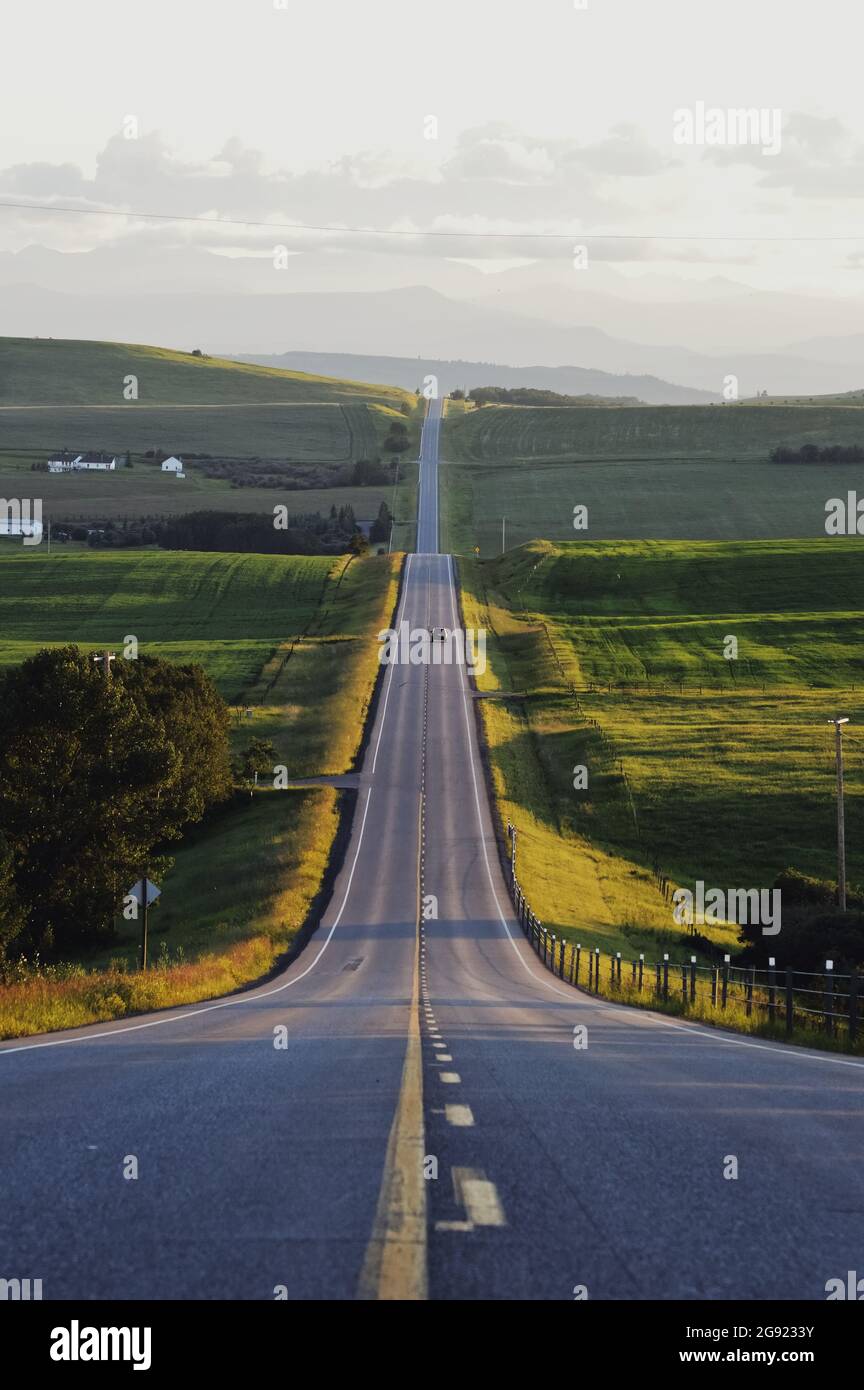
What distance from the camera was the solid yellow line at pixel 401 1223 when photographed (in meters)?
6.12

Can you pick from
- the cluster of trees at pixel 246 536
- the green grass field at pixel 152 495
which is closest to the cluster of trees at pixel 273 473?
the green grass field at pixel 152 495

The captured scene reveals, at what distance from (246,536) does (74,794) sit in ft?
344

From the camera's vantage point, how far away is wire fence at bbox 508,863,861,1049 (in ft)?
68.1

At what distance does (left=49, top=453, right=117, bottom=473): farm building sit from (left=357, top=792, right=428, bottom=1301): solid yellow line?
179 metres

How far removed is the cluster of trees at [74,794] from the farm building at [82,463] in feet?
454

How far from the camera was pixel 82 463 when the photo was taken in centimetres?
19000

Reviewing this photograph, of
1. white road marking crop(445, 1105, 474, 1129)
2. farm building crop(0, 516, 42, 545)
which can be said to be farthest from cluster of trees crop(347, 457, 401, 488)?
white road marking crop(445, 1105, 474, 1129)

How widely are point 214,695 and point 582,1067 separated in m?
57.4

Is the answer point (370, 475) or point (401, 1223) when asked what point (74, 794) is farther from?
point (370, 475)

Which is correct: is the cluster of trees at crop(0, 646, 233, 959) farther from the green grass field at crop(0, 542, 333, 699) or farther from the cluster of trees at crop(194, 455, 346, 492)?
the cluster of trees at crop(194, 455, 346, 492)

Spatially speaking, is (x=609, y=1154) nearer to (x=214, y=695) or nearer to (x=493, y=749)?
(x=214, y=695)

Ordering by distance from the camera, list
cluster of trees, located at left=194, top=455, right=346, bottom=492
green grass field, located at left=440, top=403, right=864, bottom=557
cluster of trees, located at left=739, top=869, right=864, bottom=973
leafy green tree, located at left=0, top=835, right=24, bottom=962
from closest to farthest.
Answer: cluster of trees, located at left=739, top=869, right=864, bottom=973 → leafy green tree, located at left=0, top=835, right=24, bottom=962 → green grass field, located at left=440, top=403, right=864, bottom=557 → cluster of trees, located at left=194, top=455, right=346, bottom=492

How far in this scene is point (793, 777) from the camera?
67.9 metres

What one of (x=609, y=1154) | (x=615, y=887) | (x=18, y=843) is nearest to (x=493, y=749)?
(x=615, y=887)
